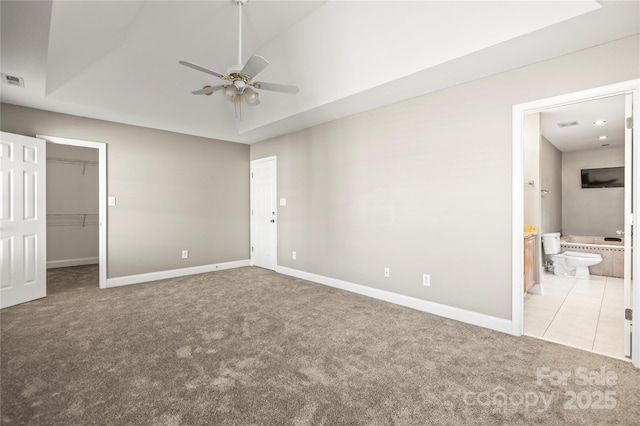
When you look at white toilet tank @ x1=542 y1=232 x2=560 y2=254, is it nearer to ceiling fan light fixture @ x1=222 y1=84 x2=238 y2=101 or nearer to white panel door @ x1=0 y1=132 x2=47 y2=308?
ceiling fan light fixture @ x1=222 y1=84 x2=238 y2=101

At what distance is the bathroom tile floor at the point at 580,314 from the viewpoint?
264 cm

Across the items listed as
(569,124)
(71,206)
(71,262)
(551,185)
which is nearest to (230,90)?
(569,124)

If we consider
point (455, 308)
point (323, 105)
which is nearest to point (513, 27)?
point (323, 105)

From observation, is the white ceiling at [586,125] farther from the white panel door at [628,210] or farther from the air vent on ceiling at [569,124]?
the white panel door at [628,210]

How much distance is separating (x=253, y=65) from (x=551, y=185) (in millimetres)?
6538

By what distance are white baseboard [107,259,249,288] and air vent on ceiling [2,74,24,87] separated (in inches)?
108

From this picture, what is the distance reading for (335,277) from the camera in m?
4.43

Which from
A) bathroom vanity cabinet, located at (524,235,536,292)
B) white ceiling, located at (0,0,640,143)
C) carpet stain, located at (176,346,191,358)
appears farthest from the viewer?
bathroom vanity cabinet, located at (524,235,536,292)

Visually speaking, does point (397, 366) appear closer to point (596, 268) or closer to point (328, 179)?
point (328, 179)

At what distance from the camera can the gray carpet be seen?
1.70 meters

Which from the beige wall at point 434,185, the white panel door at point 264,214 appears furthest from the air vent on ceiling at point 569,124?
the white panel door at point 264,214

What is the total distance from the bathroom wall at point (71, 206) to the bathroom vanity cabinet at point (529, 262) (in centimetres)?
813

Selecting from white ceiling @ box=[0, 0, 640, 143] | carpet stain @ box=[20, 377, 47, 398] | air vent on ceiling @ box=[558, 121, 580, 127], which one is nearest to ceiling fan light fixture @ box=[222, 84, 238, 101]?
white ceiling @ box=[0, 0, 640, 143]

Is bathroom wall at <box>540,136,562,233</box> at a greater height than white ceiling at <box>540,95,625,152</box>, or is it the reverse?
white ceiling at <box>540,95,625,152</box>
